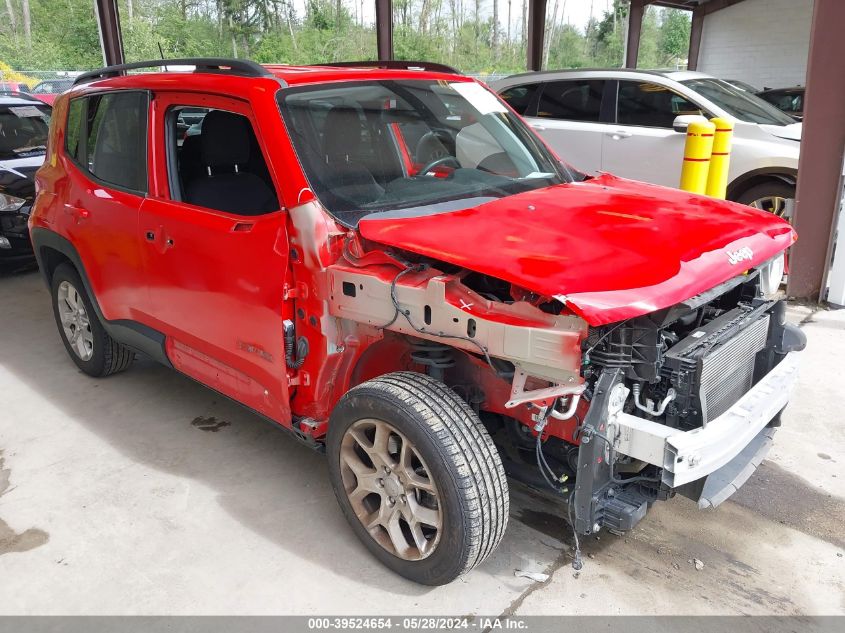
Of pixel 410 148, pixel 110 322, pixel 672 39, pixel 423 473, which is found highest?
pixel 672 39

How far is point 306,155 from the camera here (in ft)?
9.31

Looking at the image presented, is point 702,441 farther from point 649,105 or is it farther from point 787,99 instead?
point 787,99

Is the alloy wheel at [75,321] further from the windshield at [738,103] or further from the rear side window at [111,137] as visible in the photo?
the windshield at [738,103]

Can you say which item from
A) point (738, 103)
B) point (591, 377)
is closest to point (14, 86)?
point (738, 103)

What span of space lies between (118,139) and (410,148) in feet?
5.45

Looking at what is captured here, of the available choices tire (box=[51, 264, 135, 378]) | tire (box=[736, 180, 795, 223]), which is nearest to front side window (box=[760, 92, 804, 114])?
tire (box=[736, 180, 795, 223])

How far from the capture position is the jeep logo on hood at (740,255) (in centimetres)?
247

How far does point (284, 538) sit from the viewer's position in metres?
2.97

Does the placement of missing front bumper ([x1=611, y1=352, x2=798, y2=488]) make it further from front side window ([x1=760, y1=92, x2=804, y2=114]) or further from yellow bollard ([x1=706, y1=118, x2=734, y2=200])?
front side window ([x1=760, y1=92, x2=804, y2=114])

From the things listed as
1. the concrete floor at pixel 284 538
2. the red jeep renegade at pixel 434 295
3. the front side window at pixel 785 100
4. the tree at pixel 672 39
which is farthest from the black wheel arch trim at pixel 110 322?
the tree at pixel 672 39

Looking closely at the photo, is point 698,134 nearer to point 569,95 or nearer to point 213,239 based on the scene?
point 569,95

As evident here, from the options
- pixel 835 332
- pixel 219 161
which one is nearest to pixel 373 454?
pixel 219 161

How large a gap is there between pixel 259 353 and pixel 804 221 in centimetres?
502

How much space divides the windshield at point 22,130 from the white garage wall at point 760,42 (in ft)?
60.9
